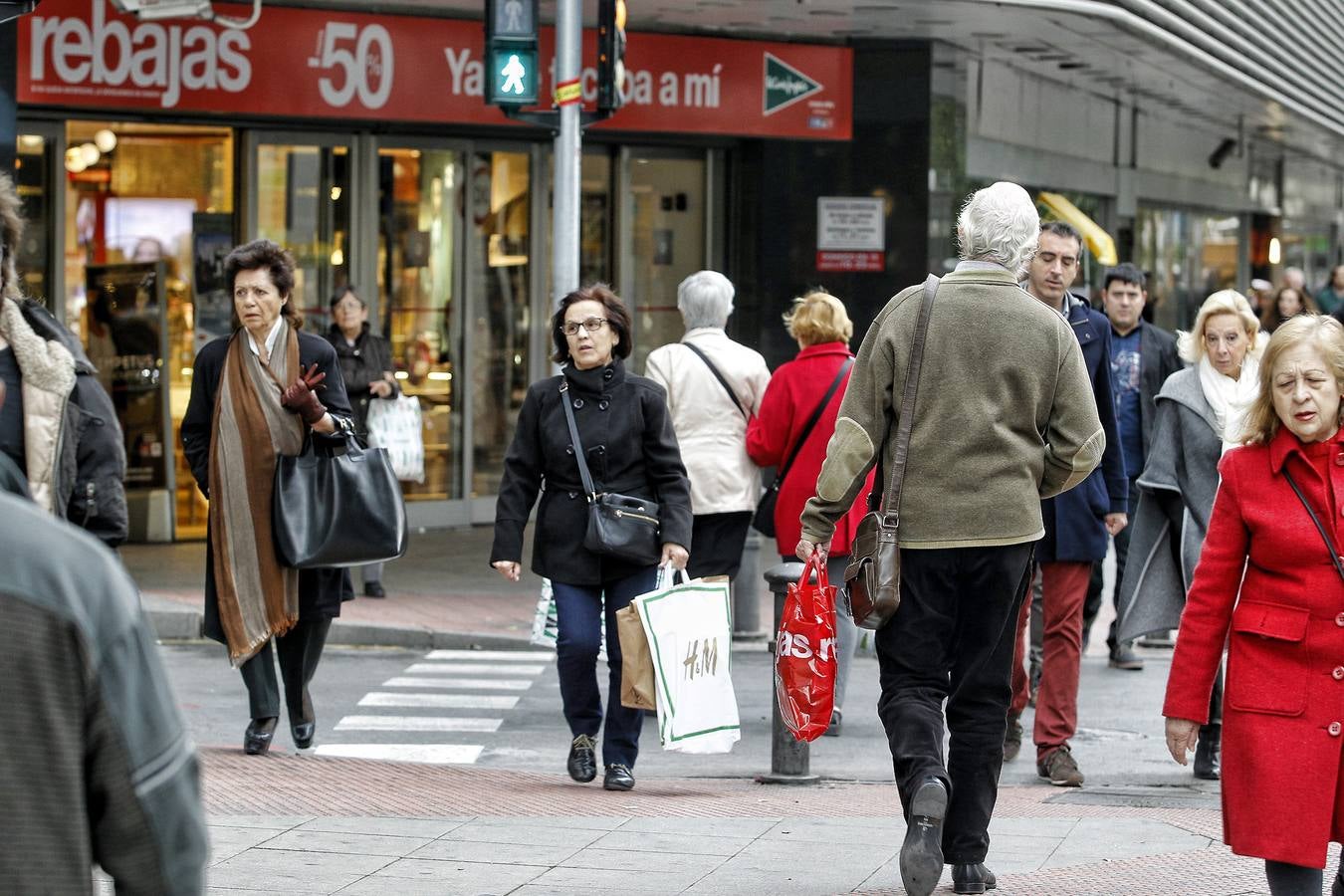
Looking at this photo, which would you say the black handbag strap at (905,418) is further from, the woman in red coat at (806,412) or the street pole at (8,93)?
the street pole at (8,93)

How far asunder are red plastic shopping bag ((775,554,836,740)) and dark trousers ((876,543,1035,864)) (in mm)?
307

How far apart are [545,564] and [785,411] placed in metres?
1.60

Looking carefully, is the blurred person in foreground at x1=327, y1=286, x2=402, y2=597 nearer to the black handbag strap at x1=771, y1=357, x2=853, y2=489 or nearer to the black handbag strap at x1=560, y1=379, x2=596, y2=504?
the black handbag strap at x1=771, y1=357, x2=853, y2=489

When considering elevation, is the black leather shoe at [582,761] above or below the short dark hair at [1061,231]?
below

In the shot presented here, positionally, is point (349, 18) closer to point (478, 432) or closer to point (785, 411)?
point (478, 432)

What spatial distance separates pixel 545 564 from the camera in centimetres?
690

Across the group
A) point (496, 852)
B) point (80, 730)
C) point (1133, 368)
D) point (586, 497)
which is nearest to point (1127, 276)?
point (1133, 368)

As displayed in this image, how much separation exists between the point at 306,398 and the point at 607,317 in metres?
1.15

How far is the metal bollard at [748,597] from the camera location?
1047 cm

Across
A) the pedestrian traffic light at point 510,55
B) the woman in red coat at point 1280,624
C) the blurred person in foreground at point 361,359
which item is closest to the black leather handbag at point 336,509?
the woman in red coat at point 1280,624

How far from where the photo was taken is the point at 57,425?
594cm

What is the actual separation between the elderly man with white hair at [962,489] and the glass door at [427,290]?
34.1 ft

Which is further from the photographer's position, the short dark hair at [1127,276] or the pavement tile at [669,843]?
the short dark hair at [1127,276]

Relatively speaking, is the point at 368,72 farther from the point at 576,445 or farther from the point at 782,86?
the point at 576,445
